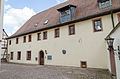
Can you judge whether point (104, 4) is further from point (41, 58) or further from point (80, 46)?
point (41, 58)

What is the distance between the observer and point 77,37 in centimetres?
1215

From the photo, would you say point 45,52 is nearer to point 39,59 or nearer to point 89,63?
point 39,59

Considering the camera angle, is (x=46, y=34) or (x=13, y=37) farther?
(x=13, y=37)

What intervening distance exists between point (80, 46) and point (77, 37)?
0.98 metres

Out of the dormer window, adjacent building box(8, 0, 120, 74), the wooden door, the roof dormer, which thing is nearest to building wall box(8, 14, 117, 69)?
adjacent building box(8, 0, 120, 74)

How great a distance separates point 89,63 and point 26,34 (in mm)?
11260

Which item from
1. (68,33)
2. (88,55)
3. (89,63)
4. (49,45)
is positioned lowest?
(89,63)

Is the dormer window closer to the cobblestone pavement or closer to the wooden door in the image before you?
the cobblestone pavement

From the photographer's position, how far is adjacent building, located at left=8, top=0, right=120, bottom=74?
407 inches

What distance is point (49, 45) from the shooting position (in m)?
14.8

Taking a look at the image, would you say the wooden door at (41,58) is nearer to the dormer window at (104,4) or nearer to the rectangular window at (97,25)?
the rectangular window at (97,25)

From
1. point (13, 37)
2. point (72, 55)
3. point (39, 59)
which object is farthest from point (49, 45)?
point (13, 37)

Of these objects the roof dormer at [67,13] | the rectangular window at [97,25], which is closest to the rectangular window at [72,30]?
the roof dormer at [67,13]

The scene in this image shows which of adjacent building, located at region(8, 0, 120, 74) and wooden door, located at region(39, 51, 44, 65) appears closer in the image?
adjacent building, located at region(8, 0, 120, 74)
